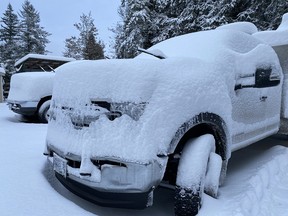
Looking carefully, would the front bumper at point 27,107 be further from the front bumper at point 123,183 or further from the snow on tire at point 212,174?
the snow on tire at point 212,174

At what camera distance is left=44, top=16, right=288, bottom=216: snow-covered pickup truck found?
212cm

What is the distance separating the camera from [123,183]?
2102 millimetres

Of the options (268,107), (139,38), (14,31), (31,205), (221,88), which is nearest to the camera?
(31,205)

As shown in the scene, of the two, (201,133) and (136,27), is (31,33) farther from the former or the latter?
(201,133)

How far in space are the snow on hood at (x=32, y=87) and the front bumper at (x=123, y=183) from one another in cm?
507

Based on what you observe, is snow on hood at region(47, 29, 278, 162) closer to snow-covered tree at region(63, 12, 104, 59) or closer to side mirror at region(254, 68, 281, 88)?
side mirror at region(254, 68, 281, 88)

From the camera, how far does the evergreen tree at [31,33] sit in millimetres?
33312

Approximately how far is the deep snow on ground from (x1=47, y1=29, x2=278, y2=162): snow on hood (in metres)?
0.53

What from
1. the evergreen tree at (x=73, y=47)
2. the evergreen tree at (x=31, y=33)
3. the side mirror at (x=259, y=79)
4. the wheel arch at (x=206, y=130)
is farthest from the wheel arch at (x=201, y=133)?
the evergreen tree at (x=73, y=47)

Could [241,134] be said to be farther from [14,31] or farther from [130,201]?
[14,31]

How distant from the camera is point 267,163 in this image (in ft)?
12.2

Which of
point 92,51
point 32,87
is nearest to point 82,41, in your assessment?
point 92,51

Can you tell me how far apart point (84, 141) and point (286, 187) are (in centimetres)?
234

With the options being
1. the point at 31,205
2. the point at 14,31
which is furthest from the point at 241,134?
the point at 14,31
